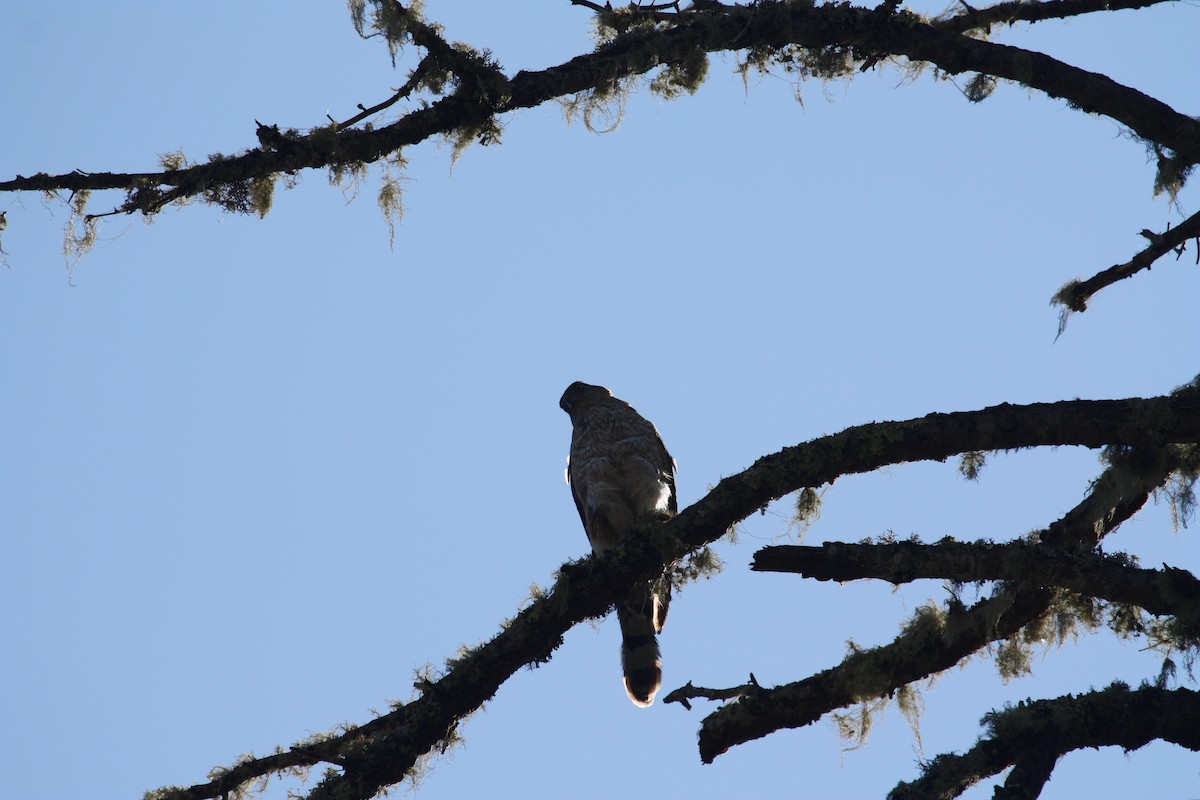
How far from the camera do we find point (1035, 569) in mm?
4102

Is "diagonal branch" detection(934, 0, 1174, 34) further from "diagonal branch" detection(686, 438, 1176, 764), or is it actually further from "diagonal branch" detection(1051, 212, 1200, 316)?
"diagonal branch" detection(686, 438, 1176, 764)

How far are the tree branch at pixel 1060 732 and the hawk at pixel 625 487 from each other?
105 inches

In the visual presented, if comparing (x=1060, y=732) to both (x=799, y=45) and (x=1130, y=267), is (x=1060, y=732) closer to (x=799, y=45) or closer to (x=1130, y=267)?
(x=1130, y=267)

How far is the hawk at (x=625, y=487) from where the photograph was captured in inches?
259

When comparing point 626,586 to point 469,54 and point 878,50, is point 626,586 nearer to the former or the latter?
point 469,54

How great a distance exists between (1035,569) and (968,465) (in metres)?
0.87

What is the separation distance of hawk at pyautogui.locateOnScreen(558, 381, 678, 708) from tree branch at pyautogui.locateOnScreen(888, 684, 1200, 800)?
2.67 meters

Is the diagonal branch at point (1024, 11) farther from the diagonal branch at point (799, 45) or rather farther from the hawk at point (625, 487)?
the hawk at point (625, 487)

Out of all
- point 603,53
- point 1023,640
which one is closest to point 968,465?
point 1023,640

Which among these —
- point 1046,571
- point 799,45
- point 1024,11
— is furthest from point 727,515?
point 1024,11

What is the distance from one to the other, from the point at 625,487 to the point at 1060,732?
371 cm

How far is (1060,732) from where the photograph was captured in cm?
370

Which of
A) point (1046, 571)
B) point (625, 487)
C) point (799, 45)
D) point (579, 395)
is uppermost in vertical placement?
point (579, 395)

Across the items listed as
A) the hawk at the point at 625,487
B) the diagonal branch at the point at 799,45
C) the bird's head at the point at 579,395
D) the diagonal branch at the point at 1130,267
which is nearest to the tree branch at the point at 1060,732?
the diagonal branch at the point at 1130,267
